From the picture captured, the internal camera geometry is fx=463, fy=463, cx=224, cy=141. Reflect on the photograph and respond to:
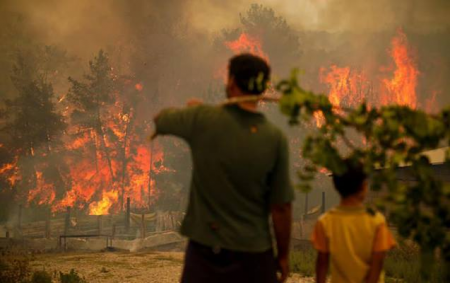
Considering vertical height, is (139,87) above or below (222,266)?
above

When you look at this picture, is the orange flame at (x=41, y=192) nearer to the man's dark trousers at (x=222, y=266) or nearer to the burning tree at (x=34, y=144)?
the burning tree at (x=34, y=144)

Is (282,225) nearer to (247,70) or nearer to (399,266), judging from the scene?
(247,70)

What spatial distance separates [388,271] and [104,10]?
5932 centimetres

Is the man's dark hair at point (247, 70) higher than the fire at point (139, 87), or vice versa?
the fire at point (139, 87)

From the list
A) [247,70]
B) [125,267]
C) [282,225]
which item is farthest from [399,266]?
[247,70]

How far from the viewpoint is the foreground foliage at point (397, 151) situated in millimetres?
2061

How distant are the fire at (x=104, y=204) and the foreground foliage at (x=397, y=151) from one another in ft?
137

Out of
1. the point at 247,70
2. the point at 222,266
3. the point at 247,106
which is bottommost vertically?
the point at 222,266

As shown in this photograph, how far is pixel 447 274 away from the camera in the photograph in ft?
6.96

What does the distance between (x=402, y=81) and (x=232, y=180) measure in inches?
2079

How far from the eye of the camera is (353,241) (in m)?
2.98

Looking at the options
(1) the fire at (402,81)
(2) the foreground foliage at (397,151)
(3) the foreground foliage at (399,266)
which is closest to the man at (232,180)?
(2) the foreground foliage at (397,151)

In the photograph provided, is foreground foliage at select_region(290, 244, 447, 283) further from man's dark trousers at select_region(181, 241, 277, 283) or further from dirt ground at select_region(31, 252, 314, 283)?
man's dark trousers at select_region(181, 241, 277, 283)

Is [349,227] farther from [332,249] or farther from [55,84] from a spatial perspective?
[55,84]
